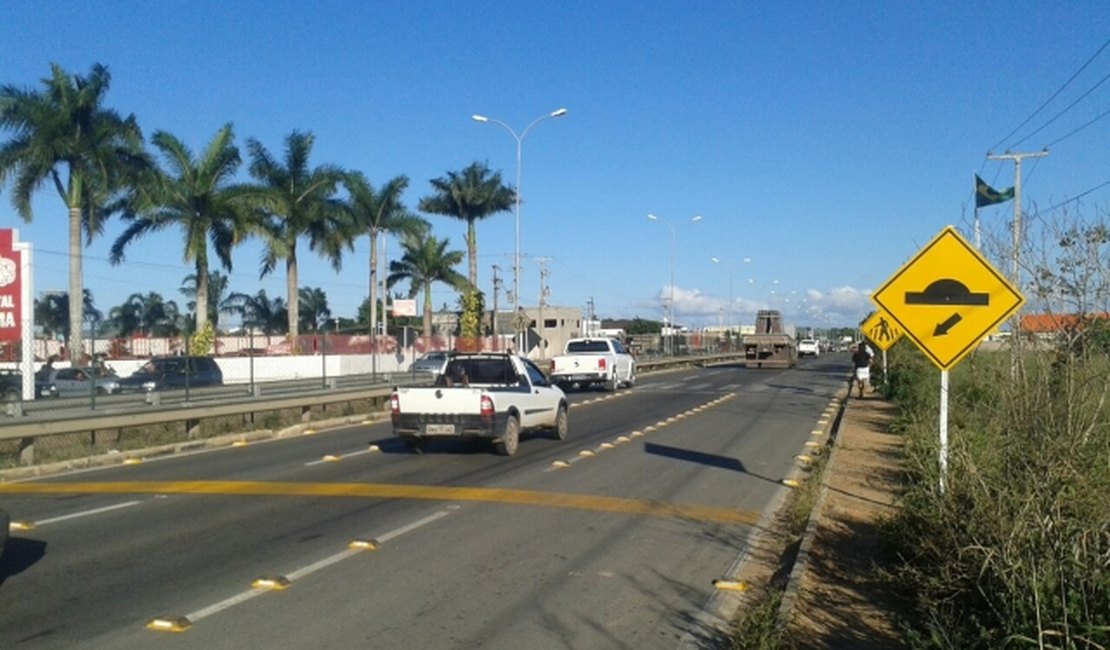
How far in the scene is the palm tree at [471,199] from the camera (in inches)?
2413

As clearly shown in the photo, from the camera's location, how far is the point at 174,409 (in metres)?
19.7

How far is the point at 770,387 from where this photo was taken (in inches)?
1594

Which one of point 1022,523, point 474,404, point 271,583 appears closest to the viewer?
point 1022,523

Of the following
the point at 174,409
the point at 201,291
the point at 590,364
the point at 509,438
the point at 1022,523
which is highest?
the point at 201,291

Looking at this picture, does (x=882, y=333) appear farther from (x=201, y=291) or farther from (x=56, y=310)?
(x=56, y=310)

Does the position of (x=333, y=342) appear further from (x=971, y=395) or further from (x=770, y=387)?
(x=971, y=395)

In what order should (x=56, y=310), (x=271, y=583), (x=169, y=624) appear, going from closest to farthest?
(x=169, y=624) → (x=271, y=583) → (x=56, y=310)

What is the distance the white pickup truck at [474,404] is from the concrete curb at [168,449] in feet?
13.6

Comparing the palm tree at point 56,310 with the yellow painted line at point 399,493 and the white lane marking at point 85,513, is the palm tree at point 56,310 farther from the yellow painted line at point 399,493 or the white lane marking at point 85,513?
the white lane marking at point 85,513

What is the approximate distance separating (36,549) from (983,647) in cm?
814

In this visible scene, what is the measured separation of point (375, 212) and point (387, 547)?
4782cm

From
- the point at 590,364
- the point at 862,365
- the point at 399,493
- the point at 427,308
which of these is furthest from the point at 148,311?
the point at 399,493

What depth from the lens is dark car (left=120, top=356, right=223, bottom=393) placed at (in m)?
24.1

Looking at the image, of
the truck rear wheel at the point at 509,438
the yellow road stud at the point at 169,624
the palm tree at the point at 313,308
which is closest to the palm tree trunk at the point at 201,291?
the truck rear wheel at the point at 509,438
